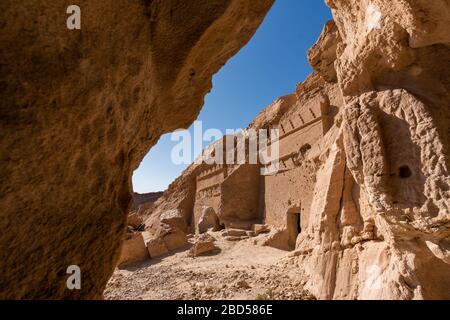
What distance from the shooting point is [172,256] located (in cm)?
1207

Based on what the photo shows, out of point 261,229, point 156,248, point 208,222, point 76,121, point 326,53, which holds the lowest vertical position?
point 156,248

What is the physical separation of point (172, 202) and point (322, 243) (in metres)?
18.2

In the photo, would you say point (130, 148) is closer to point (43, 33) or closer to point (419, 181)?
point (43, 33)

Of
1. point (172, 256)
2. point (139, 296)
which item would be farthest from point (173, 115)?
point (172, 256)

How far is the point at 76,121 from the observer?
141 centimetres

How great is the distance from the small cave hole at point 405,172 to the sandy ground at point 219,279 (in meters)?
3.75

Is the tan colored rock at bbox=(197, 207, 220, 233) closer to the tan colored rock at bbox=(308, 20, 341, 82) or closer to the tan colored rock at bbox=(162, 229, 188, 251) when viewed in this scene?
the tan colored rock at bbox=(162, 229, 188, 251)

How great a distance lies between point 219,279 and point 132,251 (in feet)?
19.8

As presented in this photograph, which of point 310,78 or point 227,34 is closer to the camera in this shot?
point 227,34

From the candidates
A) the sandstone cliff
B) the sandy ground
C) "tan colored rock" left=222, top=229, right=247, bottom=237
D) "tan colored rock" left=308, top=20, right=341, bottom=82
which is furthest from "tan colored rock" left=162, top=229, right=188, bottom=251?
"tan colored rock" left=308, top=20, right=341, bottom=82

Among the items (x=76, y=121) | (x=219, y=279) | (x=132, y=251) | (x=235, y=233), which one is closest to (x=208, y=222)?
A: (x=235, y=233)

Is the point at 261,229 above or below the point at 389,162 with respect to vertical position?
below

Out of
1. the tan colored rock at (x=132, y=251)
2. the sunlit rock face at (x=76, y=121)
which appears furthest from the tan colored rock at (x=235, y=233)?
the sunlit rock face at (x=76, y=121)

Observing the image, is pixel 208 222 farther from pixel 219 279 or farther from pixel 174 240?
pixel 219 279
